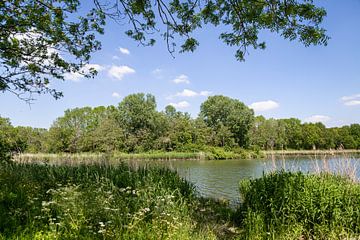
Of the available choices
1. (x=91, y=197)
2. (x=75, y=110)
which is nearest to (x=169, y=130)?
(x=75, y=110)

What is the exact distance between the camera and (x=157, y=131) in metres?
58.6

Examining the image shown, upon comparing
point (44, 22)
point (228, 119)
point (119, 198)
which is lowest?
point (119, 198)

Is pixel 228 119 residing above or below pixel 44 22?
A: above

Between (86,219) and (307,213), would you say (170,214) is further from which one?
(307,213)

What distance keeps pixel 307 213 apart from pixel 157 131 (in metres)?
54.0

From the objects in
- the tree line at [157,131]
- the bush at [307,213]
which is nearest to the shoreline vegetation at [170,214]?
the bush at [307,213]

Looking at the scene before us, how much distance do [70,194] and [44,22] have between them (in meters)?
4.26

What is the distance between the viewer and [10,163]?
28.1 feet

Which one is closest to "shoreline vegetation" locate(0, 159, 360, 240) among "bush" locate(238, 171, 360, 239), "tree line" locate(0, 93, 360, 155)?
"bush" locate(238, 171, 360, 239)

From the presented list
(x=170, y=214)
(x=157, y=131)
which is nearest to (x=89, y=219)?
(x=170, y=214)

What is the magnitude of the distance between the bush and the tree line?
1900 inches

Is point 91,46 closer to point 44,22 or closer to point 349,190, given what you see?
point 44,22

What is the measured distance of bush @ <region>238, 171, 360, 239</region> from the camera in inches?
194

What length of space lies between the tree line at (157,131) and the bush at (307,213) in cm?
4826
